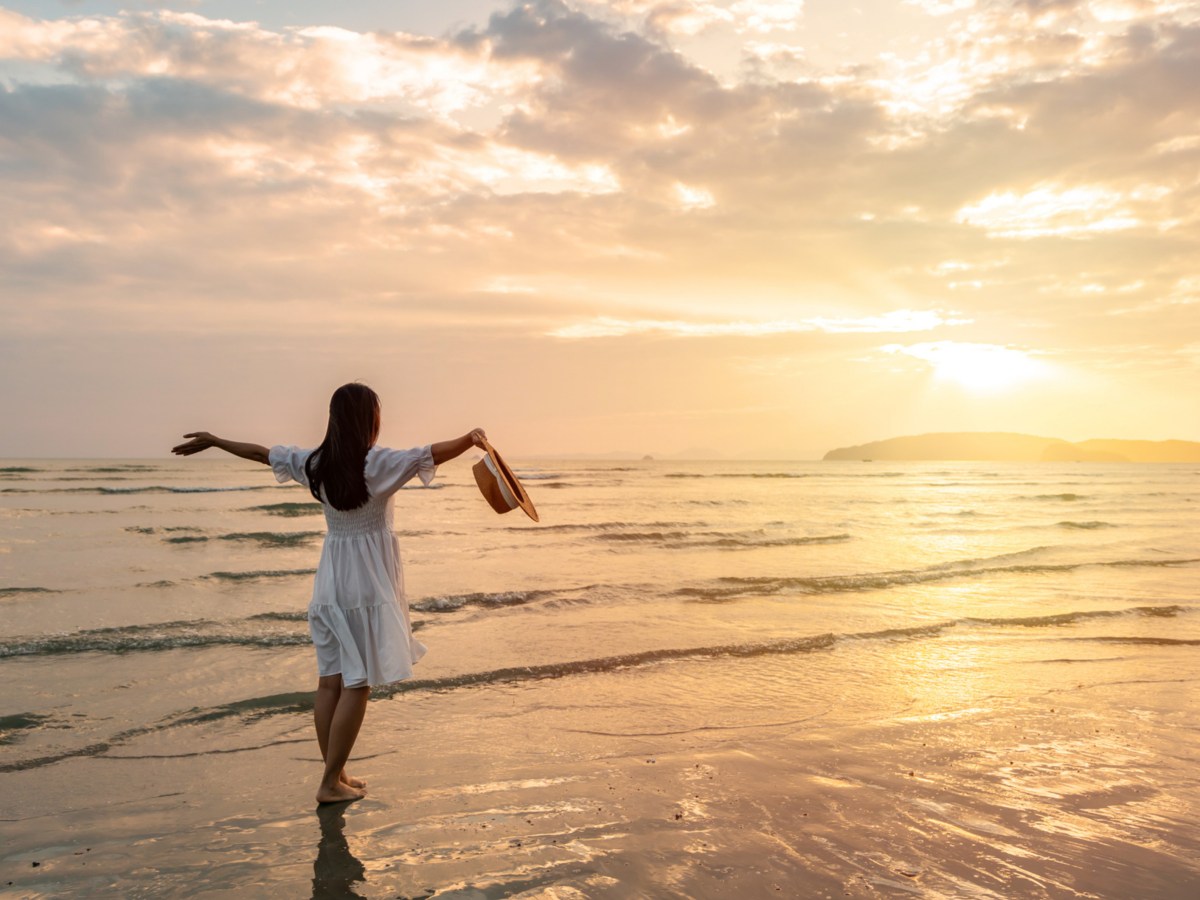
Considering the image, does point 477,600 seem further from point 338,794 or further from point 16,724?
point 338,794

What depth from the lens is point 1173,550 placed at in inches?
787

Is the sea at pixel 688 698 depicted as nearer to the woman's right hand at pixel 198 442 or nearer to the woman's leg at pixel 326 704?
the woman's leg at pixel 326 704

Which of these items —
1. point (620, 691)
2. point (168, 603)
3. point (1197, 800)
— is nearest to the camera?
point (1197, 800)

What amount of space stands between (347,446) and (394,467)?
0.94ft

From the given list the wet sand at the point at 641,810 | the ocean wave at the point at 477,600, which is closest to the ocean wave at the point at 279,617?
the ocean wave at the point at 477,600

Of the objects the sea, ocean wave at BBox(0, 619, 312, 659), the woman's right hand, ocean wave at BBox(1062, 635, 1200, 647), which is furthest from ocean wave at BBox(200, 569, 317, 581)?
ocean wave at BBox(1062, 635, 1200, 647)

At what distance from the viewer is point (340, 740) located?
16.3 ft

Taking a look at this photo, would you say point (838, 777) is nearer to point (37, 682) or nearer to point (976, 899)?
point (976, 899)

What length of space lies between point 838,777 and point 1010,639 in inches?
228

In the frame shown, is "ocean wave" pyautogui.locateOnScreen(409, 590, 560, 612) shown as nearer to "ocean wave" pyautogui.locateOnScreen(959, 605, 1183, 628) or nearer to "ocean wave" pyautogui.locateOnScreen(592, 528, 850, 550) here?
"ocean wave" pyautogui.locateOnScreen(959, 605, 1183, 628)

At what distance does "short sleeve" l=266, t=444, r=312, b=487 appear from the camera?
5.05 metres

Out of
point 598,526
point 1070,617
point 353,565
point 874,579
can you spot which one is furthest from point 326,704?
point 598,526

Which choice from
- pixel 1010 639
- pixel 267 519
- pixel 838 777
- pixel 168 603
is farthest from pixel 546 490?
pixel 838 777

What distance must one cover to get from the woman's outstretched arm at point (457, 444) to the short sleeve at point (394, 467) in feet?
0.11
